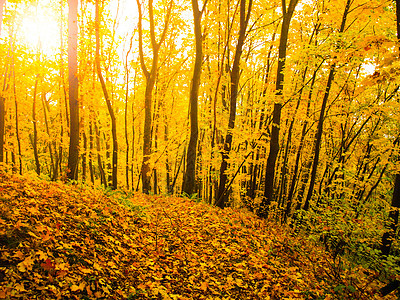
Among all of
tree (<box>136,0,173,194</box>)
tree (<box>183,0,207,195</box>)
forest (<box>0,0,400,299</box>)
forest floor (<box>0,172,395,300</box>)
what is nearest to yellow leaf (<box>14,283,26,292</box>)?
forest floor (<box>0,172,395,300</box>)

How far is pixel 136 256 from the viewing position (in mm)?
5203

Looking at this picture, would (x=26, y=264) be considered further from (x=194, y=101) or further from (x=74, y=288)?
(x=194, y=101)

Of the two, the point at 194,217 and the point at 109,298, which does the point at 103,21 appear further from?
the point at 109,298

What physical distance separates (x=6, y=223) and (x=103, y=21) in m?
14.6

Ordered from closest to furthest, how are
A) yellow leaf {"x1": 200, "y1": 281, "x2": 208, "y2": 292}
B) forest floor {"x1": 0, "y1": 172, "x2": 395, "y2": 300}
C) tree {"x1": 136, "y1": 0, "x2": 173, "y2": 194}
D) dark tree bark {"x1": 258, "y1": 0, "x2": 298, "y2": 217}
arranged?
forest floor {"x1": 0, "y1": 172, "x2": 395, "y2": 300}
yellow leaf {"x1": 200, "y1": 281, "x2": 208, "y2": 292}
dark tree bark {"x1": 258, "y1": 0, "x2": 298, "y2": 217}
tree {"x1": 136, "y1": 0, "x2": 173, "y2": 194}

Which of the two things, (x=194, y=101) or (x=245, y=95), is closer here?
(x=194, y=101)

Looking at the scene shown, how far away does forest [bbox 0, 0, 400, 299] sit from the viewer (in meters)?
9.90

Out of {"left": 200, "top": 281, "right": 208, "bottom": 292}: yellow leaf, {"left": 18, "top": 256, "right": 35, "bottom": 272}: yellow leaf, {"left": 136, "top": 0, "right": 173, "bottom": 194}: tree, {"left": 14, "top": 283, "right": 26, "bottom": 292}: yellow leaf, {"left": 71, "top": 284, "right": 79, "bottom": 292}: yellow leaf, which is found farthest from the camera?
{"left": 136, "top": 0, "right": 173, "bottom": 194}: tree

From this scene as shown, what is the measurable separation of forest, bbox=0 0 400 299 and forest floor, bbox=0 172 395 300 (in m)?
1.90

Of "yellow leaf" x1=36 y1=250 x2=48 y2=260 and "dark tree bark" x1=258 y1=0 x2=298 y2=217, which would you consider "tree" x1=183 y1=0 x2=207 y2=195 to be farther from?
"yellow leaf" x1=36 y1=250 x2=48 y2=260

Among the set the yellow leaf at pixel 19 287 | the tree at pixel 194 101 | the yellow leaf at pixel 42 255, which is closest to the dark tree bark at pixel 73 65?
the tree at pixel 194 101

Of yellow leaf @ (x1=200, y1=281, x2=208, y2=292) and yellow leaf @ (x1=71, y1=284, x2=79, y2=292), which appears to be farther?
yellow leaf @ (x1=200, y1=281, x2=208, y2=292)

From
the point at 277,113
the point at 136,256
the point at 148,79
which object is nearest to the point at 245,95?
the point at 148,79

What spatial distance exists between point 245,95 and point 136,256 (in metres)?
20.5
